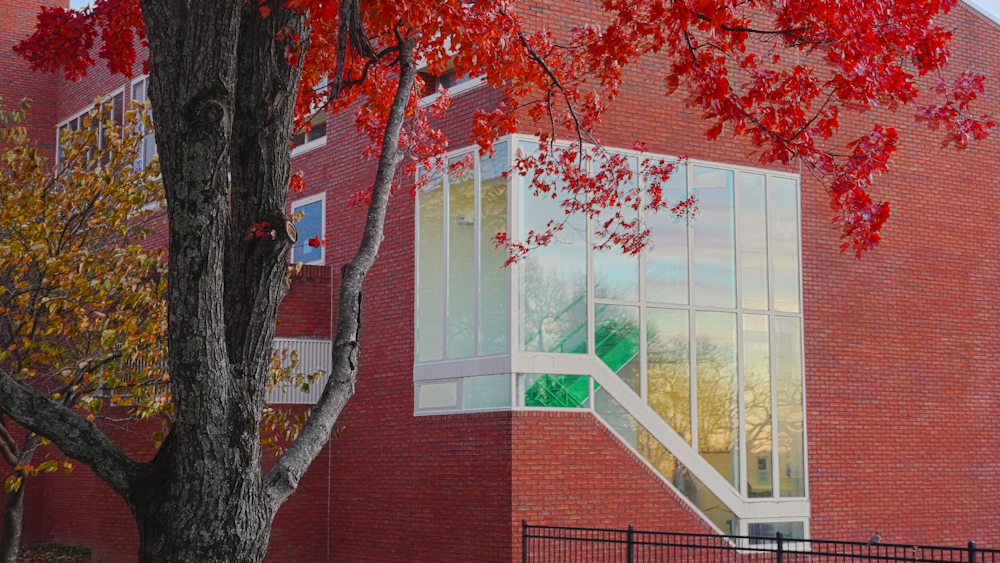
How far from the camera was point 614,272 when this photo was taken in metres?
15.2

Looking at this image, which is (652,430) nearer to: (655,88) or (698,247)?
(698,247)

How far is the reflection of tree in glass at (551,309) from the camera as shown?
14.7 metres

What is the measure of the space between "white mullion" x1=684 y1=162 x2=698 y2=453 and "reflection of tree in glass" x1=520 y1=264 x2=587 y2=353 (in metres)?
1.78

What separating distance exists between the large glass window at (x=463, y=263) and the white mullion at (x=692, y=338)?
111 inches

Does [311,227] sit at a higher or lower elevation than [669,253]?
higher

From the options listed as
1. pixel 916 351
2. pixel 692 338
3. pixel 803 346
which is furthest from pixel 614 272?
pixel 916 351

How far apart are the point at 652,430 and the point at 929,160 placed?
7.49 m

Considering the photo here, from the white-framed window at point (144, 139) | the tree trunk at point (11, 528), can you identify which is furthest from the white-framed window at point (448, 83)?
the white-framed window at point (144, 139)

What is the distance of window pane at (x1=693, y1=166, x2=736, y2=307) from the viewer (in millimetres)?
15977

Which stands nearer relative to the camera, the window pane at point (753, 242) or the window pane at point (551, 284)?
the window pane at point (551, 284)

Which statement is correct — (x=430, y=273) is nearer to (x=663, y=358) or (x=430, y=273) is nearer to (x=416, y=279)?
(x=416, y=279)

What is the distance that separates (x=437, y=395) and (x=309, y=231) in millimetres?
4997

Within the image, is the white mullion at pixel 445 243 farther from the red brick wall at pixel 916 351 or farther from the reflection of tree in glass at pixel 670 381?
the red brick wall at pixel 916 351

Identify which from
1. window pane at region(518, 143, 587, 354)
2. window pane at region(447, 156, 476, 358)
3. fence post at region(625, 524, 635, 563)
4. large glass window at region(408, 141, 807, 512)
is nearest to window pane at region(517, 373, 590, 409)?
large glass window at region(408, 141, 807, 512)
